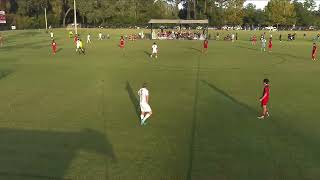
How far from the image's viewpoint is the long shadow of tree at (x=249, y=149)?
989cm

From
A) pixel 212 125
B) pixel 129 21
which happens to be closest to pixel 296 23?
pixel 129 21

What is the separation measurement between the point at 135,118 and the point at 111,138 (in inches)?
101

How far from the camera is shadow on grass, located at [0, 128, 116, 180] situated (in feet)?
32.2

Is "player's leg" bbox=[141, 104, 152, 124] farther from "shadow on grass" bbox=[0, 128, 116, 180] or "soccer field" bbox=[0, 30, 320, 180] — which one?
"shadow on grass" bbox=[0, 128, 116, 180]

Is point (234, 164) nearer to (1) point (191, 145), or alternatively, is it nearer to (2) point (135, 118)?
(1) point (191, 145)

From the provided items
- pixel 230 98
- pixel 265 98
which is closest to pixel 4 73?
pixel 230 98

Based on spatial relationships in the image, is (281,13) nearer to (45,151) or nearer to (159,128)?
(159,128)

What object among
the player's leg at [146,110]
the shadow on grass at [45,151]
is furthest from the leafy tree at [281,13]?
the shadow on grass at [45,151]

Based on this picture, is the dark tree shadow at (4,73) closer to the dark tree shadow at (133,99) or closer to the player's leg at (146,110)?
the dark tree shadow at (133,99)

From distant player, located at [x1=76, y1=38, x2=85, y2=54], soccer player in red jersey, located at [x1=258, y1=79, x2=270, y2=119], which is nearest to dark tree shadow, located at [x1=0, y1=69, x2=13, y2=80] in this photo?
distant player, located at [x1=76, y1=38, x2=85, y2=54]

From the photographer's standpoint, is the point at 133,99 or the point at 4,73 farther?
the point at 4,73

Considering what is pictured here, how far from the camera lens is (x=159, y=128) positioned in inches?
543

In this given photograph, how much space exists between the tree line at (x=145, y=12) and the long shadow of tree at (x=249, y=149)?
9363 cm

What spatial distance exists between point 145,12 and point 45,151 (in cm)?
10587
